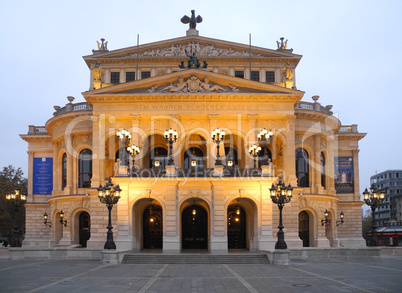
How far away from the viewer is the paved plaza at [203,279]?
20516 mm

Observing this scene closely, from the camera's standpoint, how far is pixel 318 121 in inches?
2109

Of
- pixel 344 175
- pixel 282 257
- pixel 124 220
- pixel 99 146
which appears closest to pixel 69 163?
pixel 99 146

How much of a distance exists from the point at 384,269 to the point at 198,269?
1083 centimetres

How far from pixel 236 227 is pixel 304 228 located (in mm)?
8887

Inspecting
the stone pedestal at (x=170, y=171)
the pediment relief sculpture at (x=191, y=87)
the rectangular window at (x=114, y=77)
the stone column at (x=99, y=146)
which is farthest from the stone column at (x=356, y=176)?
the stone column at (x=99, y=146)

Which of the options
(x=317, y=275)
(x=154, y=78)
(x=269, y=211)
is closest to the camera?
(x=317, y=275)

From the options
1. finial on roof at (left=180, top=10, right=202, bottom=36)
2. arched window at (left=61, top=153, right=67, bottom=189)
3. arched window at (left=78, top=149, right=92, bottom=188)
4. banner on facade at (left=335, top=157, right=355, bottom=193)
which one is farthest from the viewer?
banner on facade at (left=335, top=157, right=355, bottom=193)

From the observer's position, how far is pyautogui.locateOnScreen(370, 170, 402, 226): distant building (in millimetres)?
121075

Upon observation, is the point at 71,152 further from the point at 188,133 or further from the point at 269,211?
the point at 269,211

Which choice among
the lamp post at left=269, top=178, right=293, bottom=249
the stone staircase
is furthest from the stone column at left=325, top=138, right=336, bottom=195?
the lamp post at left=269, top=178, right=293, bottom=249

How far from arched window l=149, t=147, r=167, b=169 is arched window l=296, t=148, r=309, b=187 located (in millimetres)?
14075

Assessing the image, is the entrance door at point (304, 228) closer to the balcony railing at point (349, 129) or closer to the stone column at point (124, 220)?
the balcony railing at point (349, 129)

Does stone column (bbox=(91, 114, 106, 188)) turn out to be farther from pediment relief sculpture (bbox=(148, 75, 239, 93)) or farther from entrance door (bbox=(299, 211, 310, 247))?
entrance door (bbox=(299, 211, 310, 247))

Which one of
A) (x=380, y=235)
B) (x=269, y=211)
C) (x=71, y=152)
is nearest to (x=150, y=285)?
(x=269, y=211)
